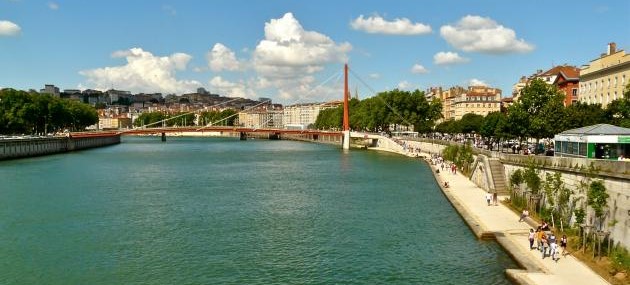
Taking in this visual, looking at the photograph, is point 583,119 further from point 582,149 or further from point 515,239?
point 515,239

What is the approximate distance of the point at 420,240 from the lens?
81.8 feet

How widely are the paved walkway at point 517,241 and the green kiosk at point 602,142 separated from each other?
410cm

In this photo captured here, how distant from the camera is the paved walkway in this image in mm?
17578

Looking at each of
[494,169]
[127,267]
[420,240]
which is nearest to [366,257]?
[420,240]

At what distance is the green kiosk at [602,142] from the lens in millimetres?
25266

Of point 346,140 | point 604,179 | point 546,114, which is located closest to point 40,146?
point 346,140

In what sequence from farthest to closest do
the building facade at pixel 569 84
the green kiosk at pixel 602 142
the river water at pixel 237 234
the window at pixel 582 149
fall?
the building facade at pixel 569 84 < the window at pixel 582 149 < the green kiosk at pixel 602 142 < the river water at pixel 237 234

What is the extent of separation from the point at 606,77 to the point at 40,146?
67.0 meters

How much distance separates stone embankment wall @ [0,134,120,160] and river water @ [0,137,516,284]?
23.7 m

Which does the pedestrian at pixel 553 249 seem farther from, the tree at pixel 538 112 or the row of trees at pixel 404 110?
the row of trees at pixel 404 110

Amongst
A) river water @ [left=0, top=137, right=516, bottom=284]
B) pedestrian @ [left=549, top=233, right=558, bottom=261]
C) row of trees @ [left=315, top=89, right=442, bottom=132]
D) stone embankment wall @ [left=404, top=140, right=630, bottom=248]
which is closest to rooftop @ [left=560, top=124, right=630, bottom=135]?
stone embankment wall @ [left=404, top=140, right=630, bottom=248]

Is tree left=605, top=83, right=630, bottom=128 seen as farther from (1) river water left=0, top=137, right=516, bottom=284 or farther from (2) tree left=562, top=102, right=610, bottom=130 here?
(1) river water left=0, top=137, right=516, bottom=284

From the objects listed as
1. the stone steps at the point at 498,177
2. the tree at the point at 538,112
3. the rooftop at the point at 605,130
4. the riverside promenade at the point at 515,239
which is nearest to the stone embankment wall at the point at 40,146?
the riverside promenade at the point at 515,239

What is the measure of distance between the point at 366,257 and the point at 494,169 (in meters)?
15.9
